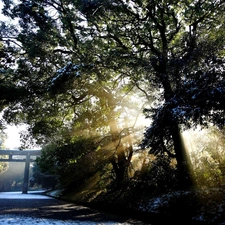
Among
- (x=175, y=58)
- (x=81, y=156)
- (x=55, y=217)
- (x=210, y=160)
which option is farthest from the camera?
(x=81, y=156)

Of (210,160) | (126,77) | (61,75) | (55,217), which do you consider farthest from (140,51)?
(55,217)

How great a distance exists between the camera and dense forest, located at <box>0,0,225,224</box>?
23.4ft

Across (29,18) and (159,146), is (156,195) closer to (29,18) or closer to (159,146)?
(159,146)

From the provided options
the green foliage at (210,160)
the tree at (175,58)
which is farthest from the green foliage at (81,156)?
the green foliage at (210,160)

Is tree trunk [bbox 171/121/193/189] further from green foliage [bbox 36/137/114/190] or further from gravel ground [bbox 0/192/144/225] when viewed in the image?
green foliage [bbox 36/137/114/190]

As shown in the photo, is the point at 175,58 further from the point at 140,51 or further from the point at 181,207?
the point at 181,207

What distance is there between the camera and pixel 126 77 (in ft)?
36.8

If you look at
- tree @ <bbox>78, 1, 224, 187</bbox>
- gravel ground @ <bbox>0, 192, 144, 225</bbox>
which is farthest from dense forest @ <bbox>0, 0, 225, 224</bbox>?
gravel ground @ <bbox>0, 192, 144, 225</bbox>

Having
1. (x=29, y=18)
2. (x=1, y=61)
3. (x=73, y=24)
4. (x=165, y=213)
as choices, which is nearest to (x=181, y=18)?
(x=73, y=24)

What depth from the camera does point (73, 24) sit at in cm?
1089

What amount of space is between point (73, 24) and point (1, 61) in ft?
14.5

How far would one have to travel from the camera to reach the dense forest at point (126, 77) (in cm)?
712

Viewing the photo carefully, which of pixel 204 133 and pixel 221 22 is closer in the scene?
pixel 221 22

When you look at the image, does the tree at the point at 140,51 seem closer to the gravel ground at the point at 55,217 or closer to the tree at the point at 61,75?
the tree at the point at 61,75
